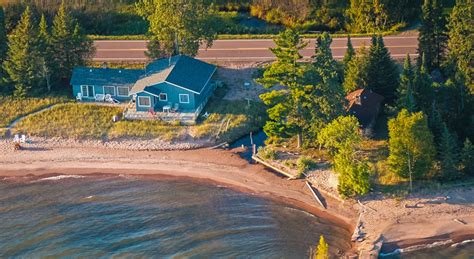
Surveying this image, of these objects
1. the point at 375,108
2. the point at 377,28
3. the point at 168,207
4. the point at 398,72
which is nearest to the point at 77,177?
the point at 168,207

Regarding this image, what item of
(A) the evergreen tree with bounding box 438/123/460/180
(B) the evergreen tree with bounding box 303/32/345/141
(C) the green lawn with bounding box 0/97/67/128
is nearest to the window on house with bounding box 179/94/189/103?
(C) the green lawn with bounding box 0/97/67/128

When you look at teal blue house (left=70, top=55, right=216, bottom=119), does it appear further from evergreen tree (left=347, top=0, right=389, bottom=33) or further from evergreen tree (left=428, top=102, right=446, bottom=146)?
evergreen tree (left=428, top=102, right=446, bottom=146)

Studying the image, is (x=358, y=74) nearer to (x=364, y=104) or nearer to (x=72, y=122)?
(x=364, y=104)

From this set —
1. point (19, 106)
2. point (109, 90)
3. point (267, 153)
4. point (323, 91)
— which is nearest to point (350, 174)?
point (323, 91)

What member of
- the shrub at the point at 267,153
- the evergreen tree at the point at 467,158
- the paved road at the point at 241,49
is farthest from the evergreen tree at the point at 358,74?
the evergreen tree at the point at 467,158

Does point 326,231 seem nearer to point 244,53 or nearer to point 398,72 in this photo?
point 398,72

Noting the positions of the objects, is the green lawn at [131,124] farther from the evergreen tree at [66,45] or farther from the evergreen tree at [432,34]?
the evergreen tree at [432,34]
